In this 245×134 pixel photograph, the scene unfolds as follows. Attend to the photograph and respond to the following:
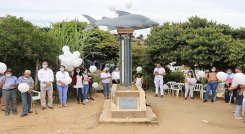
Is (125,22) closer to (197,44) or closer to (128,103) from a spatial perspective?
(128,103)

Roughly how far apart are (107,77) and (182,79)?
619cm

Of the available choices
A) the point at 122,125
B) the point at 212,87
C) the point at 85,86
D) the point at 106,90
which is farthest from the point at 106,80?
the point at 122,125

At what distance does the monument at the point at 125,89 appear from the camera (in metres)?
9.73

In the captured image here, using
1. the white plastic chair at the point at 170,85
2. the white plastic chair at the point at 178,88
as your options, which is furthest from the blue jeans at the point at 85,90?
the white plastic chair at the point at 170,85

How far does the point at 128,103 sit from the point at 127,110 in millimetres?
458

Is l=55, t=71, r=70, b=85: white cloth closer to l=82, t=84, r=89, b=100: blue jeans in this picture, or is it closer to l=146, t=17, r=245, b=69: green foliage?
l=82, t=84, r=89, b=100: blue jeans

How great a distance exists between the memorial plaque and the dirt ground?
84 centimetres

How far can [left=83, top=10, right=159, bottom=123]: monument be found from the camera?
9.73 metres

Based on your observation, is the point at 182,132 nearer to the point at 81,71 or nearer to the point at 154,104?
the point at 154,104

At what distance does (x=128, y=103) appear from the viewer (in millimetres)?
10203

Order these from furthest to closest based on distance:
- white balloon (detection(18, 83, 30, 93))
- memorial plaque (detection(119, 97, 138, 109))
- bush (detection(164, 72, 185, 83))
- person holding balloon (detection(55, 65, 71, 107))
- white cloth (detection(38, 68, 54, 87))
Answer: bush (detection(164, 72, 185, 83))
person holding balloon (detection(55, 65, 71, 107))
white cloth (detection(38, 68, 54, 87))
white balloon (detection(18, 83, 30, 93))
memorial plaque (detection(119, 97, 138, 109))

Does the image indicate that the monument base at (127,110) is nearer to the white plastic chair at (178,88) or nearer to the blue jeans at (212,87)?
the blue jeans at (212,87)

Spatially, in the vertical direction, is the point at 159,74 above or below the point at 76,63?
below

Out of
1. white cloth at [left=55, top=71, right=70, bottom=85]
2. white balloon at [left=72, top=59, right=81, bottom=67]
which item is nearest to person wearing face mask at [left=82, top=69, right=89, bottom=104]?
white balloon at [left=72, top=59, right=81, bottom=67]
